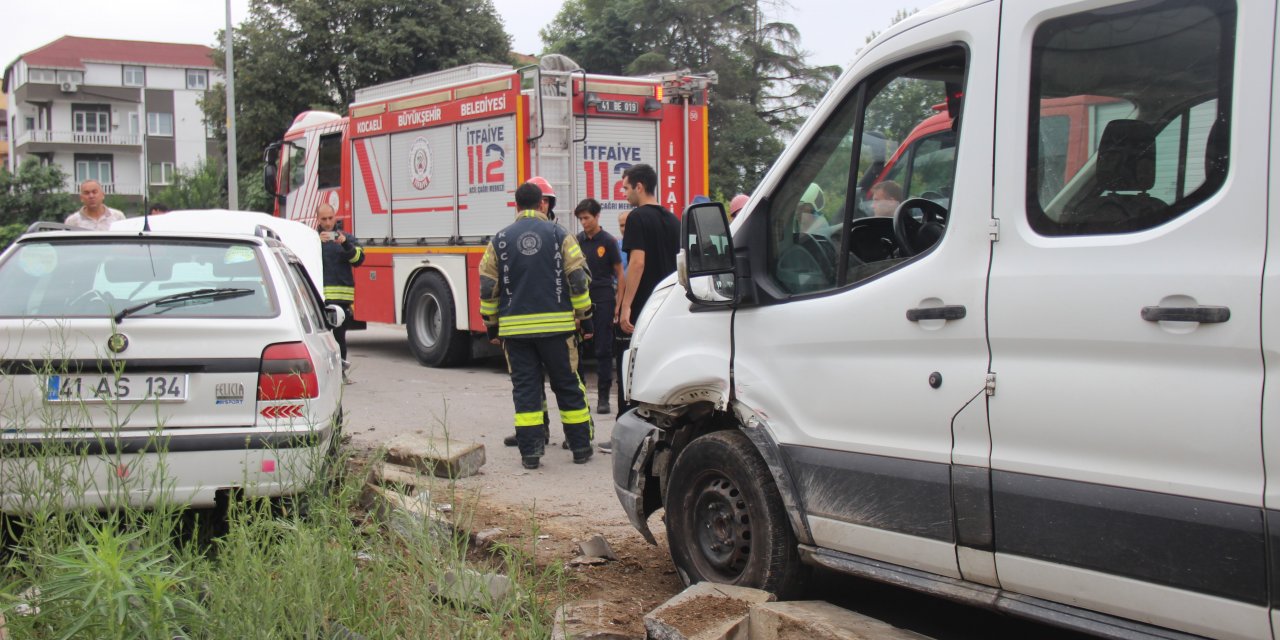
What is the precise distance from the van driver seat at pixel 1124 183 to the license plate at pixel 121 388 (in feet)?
11.9

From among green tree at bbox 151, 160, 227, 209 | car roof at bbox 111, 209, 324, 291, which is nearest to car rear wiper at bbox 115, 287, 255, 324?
car roof at bbox 111, 209, 324, 291

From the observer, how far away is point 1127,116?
2893mm

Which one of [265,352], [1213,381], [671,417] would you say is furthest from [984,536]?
[265,352]

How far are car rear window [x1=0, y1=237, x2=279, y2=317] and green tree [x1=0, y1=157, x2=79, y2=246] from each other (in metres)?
46.8

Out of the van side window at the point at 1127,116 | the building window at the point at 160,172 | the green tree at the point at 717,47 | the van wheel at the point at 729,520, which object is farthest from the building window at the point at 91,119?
the van side window at the point at 1127,116

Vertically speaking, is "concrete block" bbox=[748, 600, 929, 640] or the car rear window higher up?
the car rear window

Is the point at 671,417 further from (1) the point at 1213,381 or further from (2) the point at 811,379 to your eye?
(1) the point at 1213,381

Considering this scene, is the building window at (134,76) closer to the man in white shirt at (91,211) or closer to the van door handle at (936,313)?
the man in white shirt at (91,211)

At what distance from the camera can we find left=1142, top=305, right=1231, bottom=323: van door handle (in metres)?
2.57

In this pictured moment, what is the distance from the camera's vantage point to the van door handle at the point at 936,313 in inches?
125

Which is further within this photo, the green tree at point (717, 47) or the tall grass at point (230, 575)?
the green tree at point (717, 47)

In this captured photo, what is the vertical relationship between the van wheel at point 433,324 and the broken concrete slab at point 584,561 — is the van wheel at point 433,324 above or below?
above

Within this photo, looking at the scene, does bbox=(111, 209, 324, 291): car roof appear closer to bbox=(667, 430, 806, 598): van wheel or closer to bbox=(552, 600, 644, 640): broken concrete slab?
bbox=(667, 430, 806, 598): van wheel

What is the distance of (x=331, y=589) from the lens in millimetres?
3383
